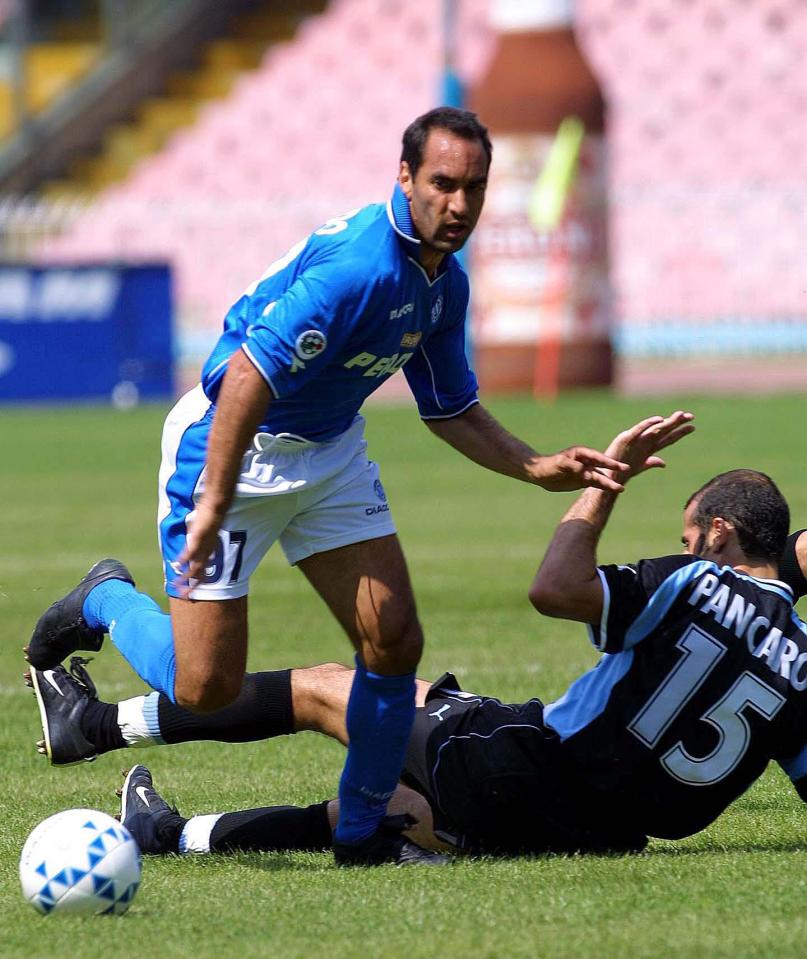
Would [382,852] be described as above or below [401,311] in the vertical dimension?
below

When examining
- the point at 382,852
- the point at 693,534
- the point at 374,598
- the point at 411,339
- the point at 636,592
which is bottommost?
the point at 382,852

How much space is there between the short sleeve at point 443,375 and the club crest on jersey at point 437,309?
0.16 meters

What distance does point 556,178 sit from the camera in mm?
24047

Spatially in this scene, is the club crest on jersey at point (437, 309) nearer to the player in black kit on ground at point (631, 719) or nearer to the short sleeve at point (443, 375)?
the short sleeve at point (443, 375)

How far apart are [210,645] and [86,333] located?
756 inches

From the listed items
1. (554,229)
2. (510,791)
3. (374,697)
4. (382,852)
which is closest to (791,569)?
(510,791)

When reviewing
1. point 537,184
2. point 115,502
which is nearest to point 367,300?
point 115,502

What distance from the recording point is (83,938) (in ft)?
13.6

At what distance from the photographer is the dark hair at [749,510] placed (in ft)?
15.3

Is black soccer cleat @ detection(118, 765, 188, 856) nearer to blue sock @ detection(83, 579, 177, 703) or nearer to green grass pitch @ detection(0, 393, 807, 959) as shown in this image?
green grass pitch @ detection(0, 393, 807, 959)

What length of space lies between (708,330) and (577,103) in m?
6.78

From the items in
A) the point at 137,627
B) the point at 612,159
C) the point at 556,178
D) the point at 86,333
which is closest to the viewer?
the point at 137,627

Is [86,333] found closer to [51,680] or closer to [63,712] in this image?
[51,680]

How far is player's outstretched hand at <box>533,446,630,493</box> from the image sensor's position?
191 inches
